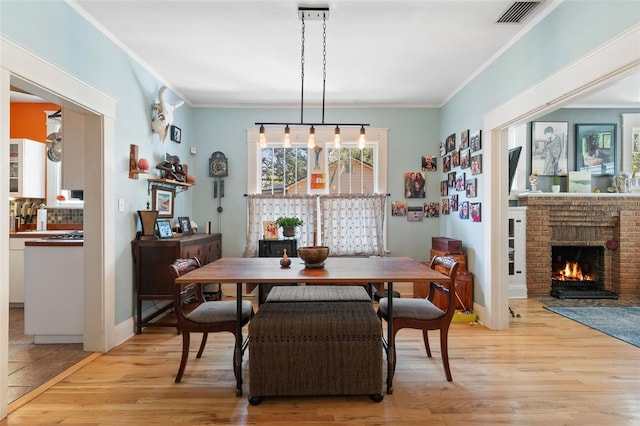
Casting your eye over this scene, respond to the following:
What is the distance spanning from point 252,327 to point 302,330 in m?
0.31

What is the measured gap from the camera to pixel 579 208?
5.48 m

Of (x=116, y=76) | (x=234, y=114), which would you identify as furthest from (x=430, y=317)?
(x=234, y=114)

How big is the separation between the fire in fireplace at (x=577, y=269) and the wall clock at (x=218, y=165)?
5.17m

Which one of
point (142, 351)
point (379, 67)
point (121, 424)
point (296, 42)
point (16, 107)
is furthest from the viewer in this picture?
point (16, 107)

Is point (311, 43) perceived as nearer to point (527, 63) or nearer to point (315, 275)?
point (527, 63)

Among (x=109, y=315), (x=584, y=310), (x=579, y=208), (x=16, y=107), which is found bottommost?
(x=584, y=310)

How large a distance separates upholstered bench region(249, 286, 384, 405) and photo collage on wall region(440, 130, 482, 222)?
243 cm

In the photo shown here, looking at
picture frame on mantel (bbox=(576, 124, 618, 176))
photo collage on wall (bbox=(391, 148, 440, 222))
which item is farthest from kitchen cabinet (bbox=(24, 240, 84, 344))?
picture frame on mantel (bbox=(576, 124, 618, 176))

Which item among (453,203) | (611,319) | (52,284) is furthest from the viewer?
(453,203)

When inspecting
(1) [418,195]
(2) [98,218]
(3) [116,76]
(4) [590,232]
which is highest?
(3) [116,76]

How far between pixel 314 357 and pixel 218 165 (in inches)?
152

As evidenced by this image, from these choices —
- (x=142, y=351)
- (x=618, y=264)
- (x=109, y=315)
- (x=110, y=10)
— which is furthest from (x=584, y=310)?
(x=110, y=10)

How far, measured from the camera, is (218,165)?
550 centimetres

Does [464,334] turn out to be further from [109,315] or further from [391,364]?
[109,315]
